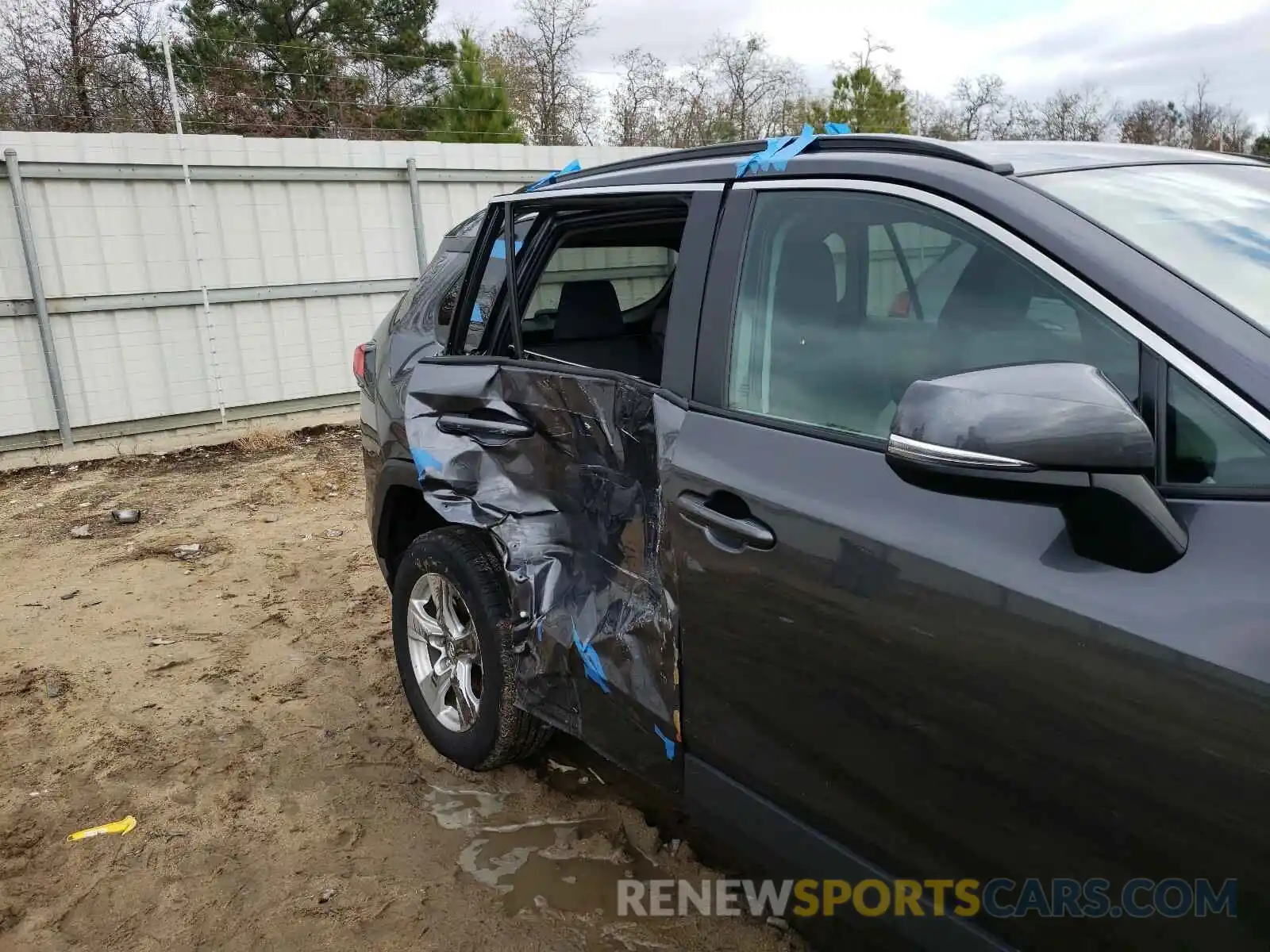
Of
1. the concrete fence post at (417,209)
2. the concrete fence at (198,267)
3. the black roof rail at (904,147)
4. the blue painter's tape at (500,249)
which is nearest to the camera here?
the black roof rail at (904,147)

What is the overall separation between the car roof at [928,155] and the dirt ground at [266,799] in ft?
6.22

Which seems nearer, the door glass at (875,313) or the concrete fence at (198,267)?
the door glass at (875,313)

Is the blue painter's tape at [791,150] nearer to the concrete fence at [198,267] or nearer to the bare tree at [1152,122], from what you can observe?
the concrete fence at [198,267]

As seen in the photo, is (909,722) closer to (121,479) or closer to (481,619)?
(481,619)

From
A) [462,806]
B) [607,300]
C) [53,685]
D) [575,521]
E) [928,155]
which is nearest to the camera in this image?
[928,155]

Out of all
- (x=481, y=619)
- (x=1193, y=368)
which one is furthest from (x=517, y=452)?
(x=1193, y=368)

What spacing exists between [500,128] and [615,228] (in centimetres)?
1531

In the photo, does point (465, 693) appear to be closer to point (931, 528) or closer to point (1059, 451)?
point (931, 528)

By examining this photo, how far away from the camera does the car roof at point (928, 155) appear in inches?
73.9

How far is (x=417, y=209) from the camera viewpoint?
920 cm

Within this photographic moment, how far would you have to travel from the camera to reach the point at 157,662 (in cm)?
421

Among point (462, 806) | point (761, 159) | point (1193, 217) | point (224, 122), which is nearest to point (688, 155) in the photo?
point (761, 159)

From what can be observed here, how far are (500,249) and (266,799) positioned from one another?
6.51 ft

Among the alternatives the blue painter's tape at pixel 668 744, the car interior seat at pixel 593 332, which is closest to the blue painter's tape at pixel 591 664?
the blue painter's tape at pixel 668 744
